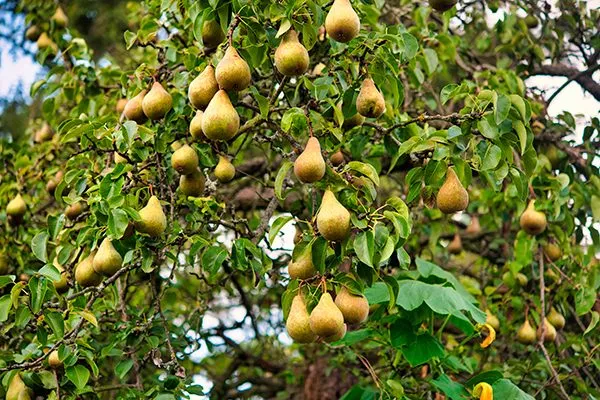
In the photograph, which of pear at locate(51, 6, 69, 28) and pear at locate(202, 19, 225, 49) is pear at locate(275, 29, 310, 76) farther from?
pear at locate(51, 6, 69, 28)

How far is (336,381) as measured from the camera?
2781 millimetres

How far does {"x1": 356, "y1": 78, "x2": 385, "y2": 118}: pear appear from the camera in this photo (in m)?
1.56

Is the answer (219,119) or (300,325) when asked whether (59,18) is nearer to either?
(219,119)

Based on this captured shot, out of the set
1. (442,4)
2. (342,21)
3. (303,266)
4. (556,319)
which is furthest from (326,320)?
(556,319)

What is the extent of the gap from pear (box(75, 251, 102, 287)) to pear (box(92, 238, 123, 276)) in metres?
0.03

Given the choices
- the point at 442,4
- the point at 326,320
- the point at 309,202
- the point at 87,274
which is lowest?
the point at 326,320

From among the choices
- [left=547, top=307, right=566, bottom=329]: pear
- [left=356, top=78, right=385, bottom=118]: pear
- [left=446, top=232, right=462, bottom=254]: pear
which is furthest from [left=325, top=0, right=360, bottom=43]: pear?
[left=446, top=232, right=462, bottom=254]: pear

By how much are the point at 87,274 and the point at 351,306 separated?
558 mm

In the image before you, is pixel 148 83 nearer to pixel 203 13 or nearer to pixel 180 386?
pixel 203 13

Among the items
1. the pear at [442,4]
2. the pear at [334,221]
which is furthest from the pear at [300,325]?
the pear at [442,4]

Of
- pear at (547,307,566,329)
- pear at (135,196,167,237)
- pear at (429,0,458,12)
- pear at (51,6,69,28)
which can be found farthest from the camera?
pear at (51,6,69,28)

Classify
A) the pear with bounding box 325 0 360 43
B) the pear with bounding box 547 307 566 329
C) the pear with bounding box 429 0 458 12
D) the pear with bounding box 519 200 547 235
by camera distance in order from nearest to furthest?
the pear with bounding box 325 0 360 43 → the pear with bounding box 429 0 458 12 → the pear with bounding box 519 200 547 235 → the pear with bounding box 547 307 566 329

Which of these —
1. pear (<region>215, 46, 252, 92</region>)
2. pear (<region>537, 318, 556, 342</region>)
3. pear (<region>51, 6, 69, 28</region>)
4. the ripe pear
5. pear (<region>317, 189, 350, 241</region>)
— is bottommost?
pear (<region>537, 318, 556, 342</region>)

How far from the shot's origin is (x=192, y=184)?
167 centimetres
